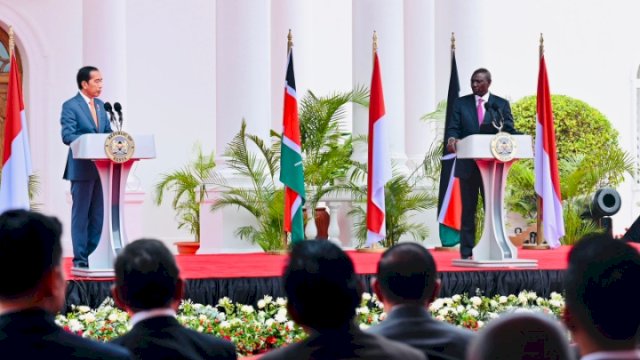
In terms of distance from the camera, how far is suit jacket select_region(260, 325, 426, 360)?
3.19m

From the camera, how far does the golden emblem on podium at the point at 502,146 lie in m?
10.7

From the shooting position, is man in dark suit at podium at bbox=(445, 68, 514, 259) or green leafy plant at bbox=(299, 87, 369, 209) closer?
man in dark suit at podium at bbox=(445, 68, 514, 259)

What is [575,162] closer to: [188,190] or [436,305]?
[188,190]

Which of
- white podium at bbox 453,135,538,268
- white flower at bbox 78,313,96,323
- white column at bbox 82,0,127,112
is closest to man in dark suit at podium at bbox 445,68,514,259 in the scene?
white podium at bbox 453,135,538,268

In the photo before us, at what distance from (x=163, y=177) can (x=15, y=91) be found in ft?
24.4

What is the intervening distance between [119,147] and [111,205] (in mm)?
569

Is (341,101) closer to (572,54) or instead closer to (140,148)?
(140,148)

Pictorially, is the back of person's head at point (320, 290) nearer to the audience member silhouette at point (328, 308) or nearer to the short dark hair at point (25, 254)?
the audience member silhouette at point (328, 308)

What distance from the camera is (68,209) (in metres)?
17.6

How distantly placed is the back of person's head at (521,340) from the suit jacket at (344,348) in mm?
818

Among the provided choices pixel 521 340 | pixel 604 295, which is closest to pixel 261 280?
pixel 604 295

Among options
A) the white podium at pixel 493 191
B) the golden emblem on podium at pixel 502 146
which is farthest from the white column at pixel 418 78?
the golden emblem on podium at pixel 502 146

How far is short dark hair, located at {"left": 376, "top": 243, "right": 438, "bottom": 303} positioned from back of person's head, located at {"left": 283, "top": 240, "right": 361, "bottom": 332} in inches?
23.9

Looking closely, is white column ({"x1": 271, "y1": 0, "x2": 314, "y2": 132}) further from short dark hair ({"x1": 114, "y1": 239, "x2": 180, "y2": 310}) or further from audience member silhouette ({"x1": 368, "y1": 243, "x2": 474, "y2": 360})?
short dark hair ({"x1": 114, "y1": 239, "x2": 180, "y2": 310})
